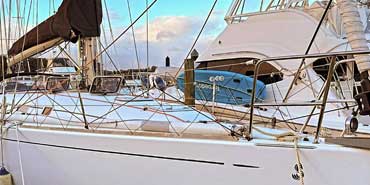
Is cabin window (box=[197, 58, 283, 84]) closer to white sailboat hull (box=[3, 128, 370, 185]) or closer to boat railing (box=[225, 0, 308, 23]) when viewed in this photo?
boat railing (box=[225, 0, 308, 23])

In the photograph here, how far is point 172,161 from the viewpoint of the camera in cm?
342

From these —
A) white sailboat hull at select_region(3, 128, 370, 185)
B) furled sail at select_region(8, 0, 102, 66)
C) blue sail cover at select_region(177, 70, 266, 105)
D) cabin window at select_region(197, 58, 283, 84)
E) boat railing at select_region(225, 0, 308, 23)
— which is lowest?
white sailboat hull at select_region(3, 128, 370, 185)

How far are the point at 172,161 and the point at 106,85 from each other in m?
2.73

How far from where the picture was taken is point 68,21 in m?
5.06

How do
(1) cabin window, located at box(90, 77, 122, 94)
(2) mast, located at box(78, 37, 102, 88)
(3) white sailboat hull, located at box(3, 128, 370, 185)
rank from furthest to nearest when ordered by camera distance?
1. (1) cabin window, located at box(90, 77, 122, 94)
2. (2) mast, located at box(78, 37, 102, 88)
3. (3) white sailboat hull, located at box(3, 128, 370, 185)

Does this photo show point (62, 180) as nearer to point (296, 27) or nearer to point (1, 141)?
point (1, 141)

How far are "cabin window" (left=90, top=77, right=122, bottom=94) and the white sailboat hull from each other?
1.35 metres

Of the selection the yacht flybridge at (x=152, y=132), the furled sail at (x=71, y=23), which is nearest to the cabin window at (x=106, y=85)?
the yacht flybridge at (x=152, y=132)

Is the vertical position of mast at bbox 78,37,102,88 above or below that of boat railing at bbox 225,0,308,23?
below

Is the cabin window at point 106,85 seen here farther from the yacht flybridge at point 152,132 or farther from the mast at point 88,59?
the mast at point 88,59

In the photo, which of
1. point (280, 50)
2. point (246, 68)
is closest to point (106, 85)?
point (280, 50)

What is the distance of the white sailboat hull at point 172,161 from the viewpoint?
2.83 m

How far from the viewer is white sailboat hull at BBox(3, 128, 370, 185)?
2828 mm

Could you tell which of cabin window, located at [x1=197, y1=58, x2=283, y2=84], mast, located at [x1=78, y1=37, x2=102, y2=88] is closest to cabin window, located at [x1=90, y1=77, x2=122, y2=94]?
mast, located at [x1=78, y1=37, x2=102, y2=88]
